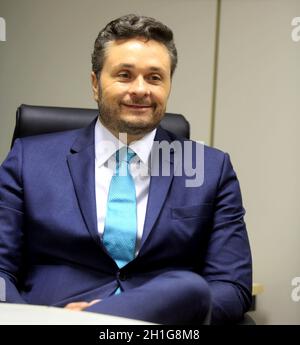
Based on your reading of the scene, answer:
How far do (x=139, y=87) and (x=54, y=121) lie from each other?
354mm

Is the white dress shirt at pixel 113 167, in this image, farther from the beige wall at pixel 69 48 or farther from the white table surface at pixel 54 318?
the beige wall at pixel 69 48

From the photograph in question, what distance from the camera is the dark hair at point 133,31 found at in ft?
4.23

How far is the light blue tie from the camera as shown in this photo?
4.06 feet

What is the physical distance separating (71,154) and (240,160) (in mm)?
1111

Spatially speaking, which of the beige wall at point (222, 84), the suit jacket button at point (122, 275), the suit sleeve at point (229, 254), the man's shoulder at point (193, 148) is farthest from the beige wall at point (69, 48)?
the suit jacket button at point (122, 275)

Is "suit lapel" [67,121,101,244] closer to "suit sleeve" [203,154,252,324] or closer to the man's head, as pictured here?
the man's head

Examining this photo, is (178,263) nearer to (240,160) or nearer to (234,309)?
(234,309)

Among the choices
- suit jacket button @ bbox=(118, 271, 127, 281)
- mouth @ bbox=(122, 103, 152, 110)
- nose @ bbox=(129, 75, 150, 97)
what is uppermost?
nose @ bbox=(129, 75, 150, 97)

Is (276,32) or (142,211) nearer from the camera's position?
(142,211)

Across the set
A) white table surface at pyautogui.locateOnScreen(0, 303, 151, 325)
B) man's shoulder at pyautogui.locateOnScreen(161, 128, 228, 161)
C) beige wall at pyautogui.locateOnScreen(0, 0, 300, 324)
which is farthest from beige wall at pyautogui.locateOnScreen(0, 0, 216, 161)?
white table surface at pyautogui.locateOnScreen(0, 303, 151, 325)

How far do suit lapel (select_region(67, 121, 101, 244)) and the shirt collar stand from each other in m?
0.02

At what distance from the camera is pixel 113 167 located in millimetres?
1318

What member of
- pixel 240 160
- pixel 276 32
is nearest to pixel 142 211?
pixel 240 160

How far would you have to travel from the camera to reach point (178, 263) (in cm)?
130
